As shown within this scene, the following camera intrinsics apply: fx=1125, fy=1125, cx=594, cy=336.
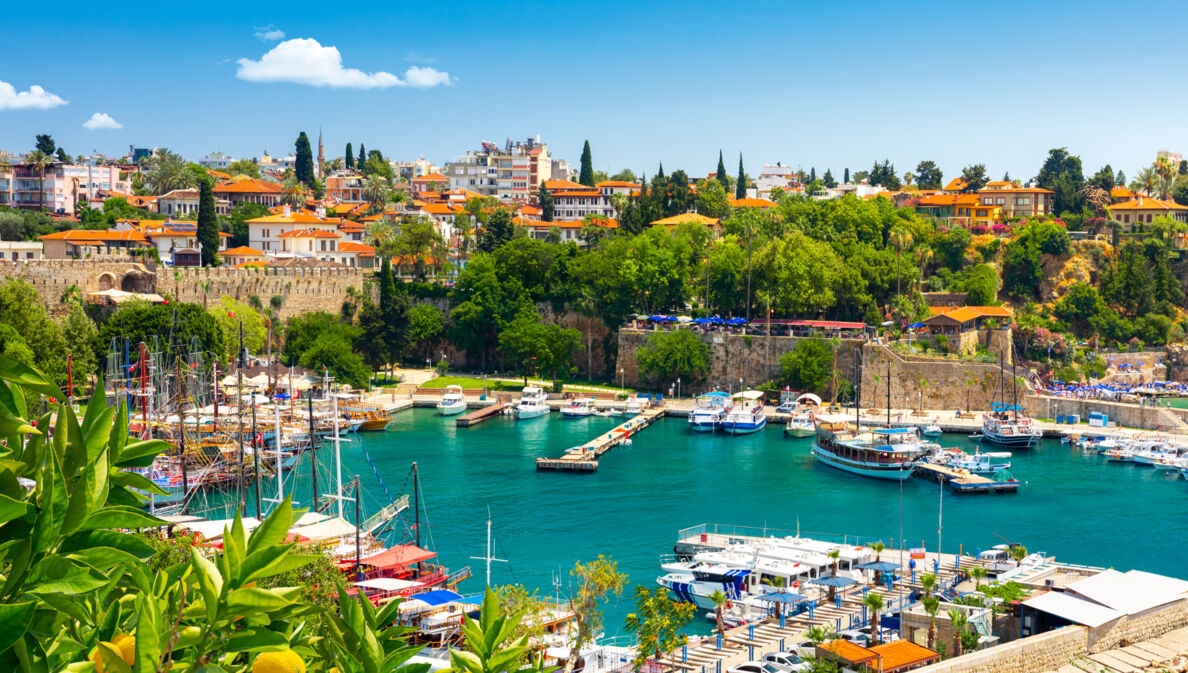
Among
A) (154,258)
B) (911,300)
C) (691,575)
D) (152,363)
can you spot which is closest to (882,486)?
(691,575)

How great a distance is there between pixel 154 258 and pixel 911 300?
34.7 meters

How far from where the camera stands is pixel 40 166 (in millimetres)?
74688

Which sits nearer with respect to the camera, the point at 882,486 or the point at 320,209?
the point at 882,486

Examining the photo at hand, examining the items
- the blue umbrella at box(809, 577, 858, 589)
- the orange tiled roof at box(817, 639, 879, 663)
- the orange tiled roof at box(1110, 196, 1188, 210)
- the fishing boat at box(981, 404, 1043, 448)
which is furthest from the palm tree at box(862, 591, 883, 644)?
the orange tiled roof at box(1110, 196, 1188, 210)

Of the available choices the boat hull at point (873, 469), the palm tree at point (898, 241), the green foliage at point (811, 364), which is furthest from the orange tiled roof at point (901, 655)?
Answer: the palm tree at point (898, 241)

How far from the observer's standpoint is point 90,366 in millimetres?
Result: 42406

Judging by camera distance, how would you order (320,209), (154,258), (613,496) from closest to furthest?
1. (613,496)
2. (154,258)
3. (320,209)

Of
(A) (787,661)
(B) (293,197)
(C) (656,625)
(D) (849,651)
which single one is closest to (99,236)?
(B) (293,197)

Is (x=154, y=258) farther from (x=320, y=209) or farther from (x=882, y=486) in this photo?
(x=882, y=486)

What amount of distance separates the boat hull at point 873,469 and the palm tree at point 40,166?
2340 inches

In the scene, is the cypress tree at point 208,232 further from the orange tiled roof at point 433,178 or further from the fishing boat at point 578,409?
the orange tiled roof at point 433,178

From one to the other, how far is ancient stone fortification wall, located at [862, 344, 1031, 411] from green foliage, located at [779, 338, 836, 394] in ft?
4.91

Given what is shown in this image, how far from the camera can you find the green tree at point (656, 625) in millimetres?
18438

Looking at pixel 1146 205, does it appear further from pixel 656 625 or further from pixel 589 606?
pixel 656 625
